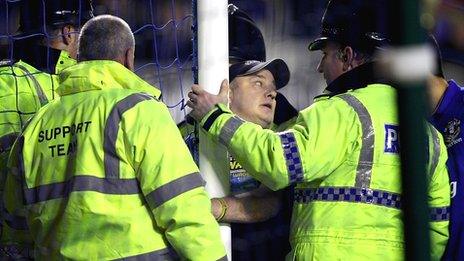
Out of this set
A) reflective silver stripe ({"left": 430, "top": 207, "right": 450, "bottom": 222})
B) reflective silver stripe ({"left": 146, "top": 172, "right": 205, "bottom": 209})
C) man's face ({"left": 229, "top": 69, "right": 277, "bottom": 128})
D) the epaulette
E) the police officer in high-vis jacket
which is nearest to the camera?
reflective silver stripe ({"left": 146, "top": 172, "right": 205, "bottom": 209})

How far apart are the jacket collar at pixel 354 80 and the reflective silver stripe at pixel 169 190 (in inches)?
23.4

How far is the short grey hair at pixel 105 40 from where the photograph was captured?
281cm

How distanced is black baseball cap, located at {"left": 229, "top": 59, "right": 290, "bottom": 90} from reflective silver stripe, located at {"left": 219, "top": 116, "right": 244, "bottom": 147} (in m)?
0.50

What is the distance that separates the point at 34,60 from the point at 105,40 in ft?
3.10

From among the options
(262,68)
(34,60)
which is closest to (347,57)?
(262,68)

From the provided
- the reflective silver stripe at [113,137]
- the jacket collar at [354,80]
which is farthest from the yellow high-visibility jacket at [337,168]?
the reflective silver stripe at [113,137]

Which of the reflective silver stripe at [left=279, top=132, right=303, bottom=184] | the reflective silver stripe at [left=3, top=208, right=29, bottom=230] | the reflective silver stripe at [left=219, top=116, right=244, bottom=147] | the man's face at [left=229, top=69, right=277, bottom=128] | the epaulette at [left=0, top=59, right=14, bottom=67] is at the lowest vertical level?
the reflective silver stripe at [left=3, top=208, right=29, bottom=230]

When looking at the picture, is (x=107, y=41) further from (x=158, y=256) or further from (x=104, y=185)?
(x=158, y=256)

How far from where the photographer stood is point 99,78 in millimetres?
2713

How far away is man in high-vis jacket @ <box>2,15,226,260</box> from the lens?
2.55 metres

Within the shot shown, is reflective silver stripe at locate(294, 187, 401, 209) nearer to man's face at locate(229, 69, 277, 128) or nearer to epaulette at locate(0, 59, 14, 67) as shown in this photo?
man's face at locate(229, 69, 277, 128)

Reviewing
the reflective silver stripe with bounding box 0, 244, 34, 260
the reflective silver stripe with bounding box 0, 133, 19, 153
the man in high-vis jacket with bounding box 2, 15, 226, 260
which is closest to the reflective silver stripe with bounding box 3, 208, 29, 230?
the reflective silver stripe with bounding box 0, 244, 34, 260

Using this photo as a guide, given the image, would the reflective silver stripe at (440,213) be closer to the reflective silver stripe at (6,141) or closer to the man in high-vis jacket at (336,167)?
the man in high-vis jacket at (336,167)

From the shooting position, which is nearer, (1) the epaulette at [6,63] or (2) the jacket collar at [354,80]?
(2) the jacket collar at [354,80]
